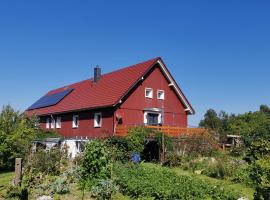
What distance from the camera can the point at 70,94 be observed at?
135 ft

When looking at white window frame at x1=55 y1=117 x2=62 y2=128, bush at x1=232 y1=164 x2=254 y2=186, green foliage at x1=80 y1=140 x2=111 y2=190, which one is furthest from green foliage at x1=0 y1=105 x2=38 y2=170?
white window frame at x1=55 y1=117 x2=62 y2=128

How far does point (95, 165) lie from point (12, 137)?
8.54 m

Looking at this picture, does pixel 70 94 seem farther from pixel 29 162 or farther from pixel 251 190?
pixel 251 190

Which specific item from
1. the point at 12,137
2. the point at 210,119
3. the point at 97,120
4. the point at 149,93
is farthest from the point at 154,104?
the point at 210,119

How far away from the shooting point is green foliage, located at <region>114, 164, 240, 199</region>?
1123cm

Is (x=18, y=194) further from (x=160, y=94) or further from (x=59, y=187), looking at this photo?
(x=160, y=94)

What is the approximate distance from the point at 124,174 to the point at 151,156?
10.8 m

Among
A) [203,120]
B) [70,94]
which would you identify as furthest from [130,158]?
[203,120]

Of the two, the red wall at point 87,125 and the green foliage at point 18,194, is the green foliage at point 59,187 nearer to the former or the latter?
the green foliage at point 18,194

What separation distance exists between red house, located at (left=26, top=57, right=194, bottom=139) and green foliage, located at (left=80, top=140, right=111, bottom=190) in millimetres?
12964

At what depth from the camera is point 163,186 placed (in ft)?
39.9

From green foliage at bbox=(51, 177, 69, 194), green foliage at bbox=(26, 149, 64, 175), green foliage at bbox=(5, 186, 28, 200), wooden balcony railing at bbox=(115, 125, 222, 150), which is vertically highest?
wooden balcony railing at bbox=(115, 125, 222, 150)

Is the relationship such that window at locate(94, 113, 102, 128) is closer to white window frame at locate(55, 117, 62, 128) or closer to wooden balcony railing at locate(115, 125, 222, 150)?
wooden balcony railing at locate(115, 125, 222, 150)

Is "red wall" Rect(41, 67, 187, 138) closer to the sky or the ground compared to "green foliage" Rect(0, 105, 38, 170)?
closer to the sky
